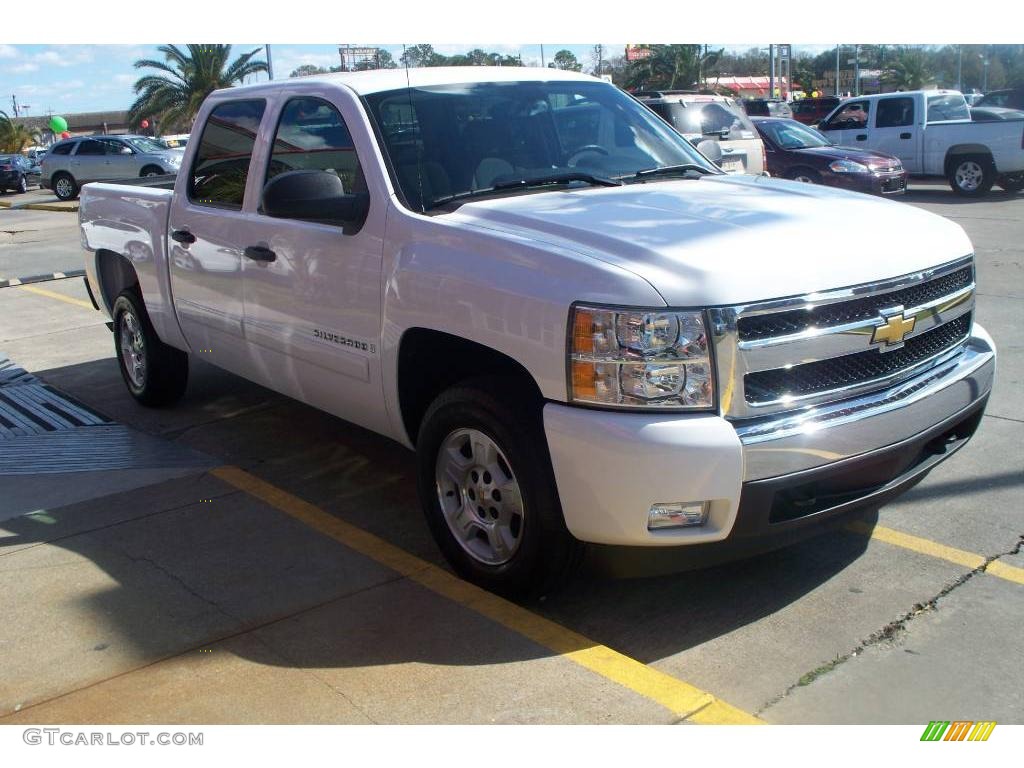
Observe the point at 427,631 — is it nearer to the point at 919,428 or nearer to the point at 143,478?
the point at 919,428

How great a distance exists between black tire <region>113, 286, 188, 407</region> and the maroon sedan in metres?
11.8

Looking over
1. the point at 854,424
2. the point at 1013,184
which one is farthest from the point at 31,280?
the point at 1013,184

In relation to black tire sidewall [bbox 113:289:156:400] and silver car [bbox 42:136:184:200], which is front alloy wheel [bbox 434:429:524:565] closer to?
black tire sidewall [bbox 113:289:156:400]

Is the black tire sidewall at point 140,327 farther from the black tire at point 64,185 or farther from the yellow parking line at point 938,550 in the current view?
the black tire at point 64,185

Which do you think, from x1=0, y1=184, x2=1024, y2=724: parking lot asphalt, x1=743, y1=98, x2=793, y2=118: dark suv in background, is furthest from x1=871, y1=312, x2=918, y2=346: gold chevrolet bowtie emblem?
x1=743, y1=98, x2=793, y2=118: dark suv in background

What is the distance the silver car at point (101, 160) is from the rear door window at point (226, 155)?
904 inches

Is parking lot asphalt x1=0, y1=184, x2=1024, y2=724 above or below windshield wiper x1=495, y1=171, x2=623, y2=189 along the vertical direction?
below

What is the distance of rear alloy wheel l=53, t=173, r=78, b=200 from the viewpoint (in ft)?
98.7

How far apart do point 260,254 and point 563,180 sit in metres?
1.50

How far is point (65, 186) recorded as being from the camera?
30125mm

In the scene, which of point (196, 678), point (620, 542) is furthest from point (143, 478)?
point (620, 542)

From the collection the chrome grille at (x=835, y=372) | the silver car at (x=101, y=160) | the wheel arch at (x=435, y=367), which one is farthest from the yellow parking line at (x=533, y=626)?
the silver car at (x=101, y=160)

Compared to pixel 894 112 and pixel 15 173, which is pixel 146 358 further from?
pixel 15 173

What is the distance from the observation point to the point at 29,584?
14.4 ft
